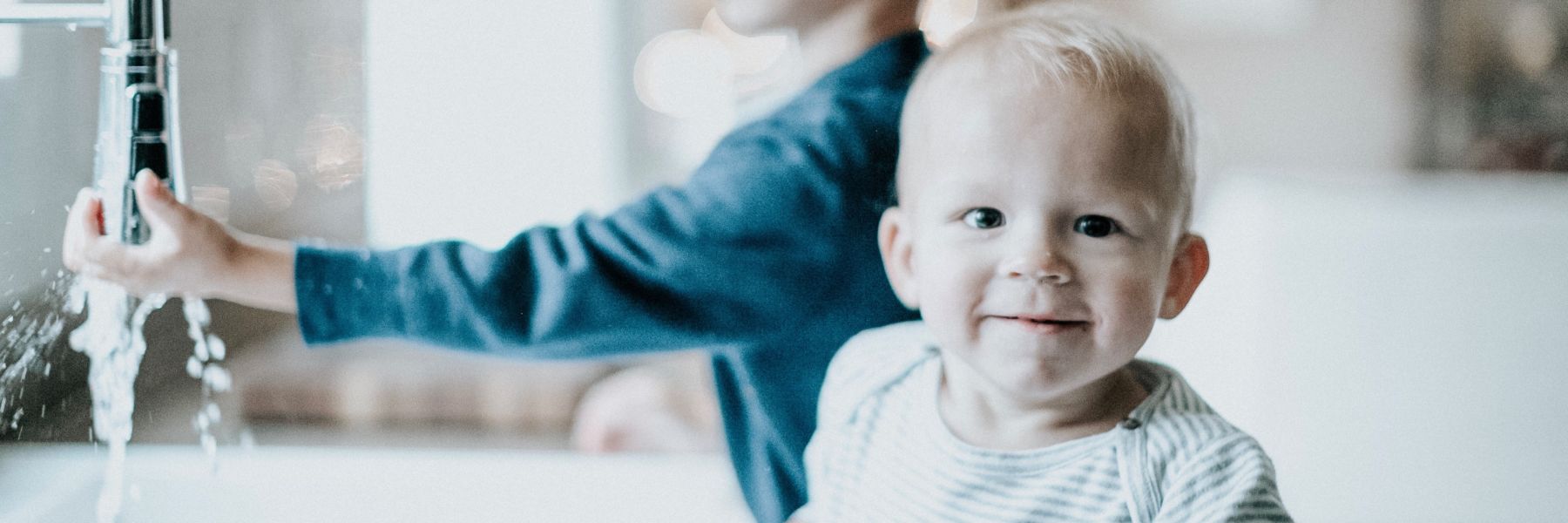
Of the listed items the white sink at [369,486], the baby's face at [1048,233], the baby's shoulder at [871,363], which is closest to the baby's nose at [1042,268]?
the baby's face at [1048,233]

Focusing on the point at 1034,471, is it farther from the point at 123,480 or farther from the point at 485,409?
the point at 485,409

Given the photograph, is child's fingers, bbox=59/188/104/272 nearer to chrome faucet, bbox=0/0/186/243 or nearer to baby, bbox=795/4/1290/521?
chrome faucet, bbox=0/0/186/243

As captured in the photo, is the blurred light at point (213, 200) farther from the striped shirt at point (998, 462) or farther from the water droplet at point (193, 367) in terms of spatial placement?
the striped shirt at point (998, 462)

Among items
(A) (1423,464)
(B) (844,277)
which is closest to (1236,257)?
(A) (1423,464)

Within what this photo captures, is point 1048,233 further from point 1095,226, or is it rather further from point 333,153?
point 333,153

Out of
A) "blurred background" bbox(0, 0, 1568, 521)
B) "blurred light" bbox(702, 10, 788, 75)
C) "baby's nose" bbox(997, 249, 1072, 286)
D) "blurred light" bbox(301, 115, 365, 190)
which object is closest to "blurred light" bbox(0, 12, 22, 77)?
"blurred background" bbox(0, 0, 1568, 521)

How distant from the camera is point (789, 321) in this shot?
1.63 feet

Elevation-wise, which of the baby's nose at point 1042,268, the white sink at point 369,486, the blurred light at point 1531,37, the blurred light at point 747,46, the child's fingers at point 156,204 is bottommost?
the white sink at point 369,486

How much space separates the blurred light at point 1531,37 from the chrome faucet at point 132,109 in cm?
54

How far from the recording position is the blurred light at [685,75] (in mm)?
667

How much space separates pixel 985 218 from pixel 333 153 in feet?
1.03

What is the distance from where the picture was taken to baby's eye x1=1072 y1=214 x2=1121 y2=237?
1.30 feet

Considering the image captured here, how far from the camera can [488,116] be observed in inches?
26.9

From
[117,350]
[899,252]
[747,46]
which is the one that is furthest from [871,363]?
[117,350]
